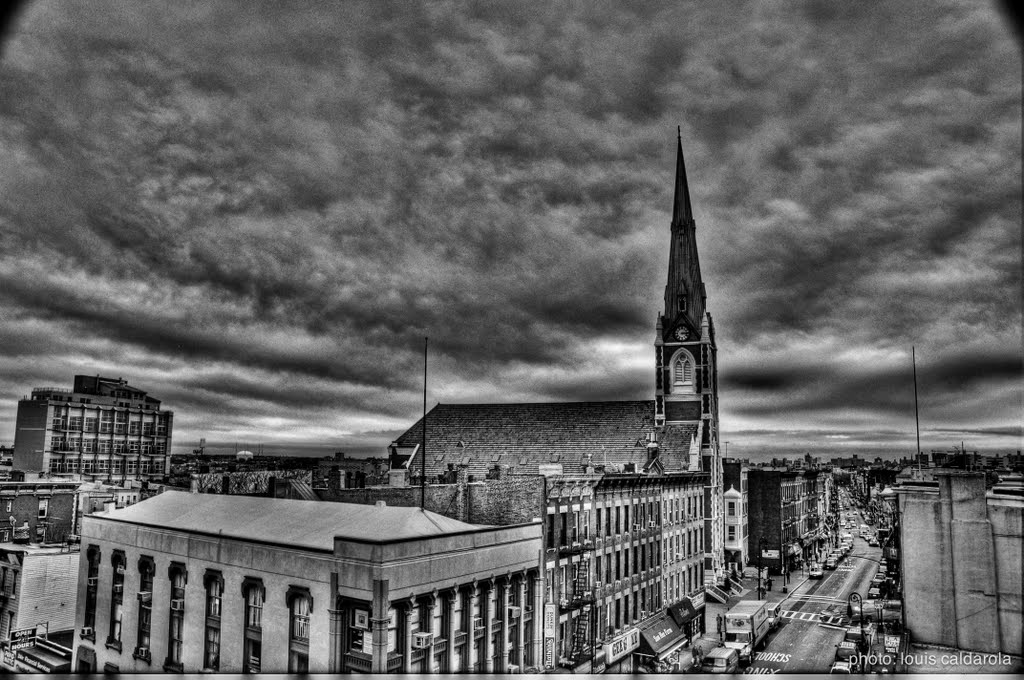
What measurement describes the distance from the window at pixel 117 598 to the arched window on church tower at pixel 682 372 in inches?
1796

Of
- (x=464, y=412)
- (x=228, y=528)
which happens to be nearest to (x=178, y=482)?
(x=464, y=412)

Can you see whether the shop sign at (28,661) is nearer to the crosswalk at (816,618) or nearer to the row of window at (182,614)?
the row of window at (182,614)

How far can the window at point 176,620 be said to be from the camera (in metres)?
25.8

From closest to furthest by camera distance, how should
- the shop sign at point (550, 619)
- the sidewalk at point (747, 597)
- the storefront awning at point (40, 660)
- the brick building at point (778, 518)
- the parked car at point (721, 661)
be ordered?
1. the shop sign at point (550, 619)
2. the storefront awning at point (40, 660)
3. the parked car at point (721, 661)
4. the sidewalk at point (747, 597)
5. the brick building at point (778, 518)

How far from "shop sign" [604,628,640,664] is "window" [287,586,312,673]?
16.5 m

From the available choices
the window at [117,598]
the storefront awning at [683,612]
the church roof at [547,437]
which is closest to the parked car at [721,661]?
the storefront awning at [683,612]

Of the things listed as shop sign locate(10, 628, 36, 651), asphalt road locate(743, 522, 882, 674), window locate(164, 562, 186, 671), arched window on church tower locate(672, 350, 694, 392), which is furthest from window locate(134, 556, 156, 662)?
arched window on church tower locate(672, 350, 694, 392)

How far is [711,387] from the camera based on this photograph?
6241 cm

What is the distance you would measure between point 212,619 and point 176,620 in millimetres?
2414

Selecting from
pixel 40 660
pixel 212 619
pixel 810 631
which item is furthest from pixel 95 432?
pixel 810 631

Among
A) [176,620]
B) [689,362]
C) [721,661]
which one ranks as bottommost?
[721,661]

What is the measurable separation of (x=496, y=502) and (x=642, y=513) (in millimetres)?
12656

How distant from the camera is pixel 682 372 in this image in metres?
63.0

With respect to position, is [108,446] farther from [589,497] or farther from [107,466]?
[589,497]
